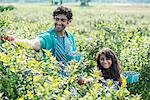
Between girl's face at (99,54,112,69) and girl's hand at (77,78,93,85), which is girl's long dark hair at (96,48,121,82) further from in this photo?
girl's hand at (77,78,93,85)

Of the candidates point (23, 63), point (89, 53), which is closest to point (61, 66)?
point (23, 63)

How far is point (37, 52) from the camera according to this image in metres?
4.88

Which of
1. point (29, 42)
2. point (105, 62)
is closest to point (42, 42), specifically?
point (29, 42)

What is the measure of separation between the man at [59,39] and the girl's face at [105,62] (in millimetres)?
286

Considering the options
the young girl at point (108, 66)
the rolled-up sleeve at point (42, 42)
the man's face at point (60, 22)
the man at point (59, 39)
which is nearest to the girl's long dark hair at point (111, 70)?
the young girl at point (108, 66)

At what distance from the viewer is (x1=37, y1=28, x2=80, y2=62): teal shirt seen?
5070 millimetres

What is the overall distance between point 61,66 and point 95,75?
459 mm

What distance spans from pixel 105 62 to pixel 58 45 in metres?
0.58

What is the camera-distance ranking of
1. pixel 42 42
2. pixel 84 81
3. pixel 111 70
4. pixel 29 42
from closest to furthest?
pixel 84 81, pixel 29 42, pixel 42 42, pixel 111 70

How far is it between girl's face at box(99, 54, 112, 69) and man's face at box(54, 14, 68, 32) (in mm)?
573

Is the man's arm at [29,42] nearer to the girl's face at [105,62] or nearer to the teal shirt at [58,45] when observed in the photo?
the teal shirt at [58,45]

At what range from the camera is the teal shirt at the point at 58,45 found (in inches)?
200

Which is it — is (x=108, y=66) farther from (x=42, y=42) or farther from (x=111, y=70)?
(x=42, y=42)

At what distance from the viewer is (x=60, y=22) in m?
5.10
